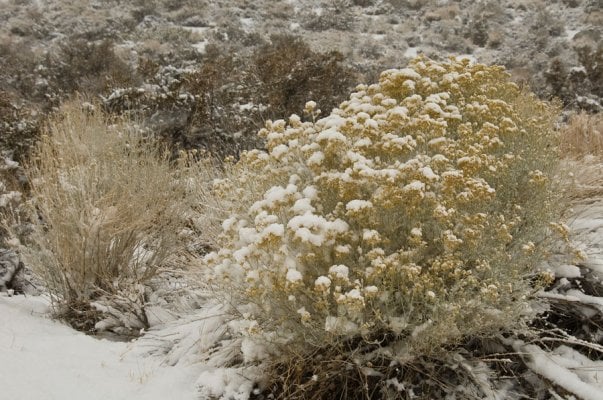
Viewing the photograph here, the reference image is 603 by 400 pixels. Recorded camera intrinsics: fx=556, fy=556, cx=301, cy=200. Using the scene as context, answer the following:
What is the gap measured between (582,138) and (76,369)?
5.31 m

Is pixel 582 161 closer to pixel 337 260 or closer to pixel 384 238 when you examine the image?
pixel 384 238

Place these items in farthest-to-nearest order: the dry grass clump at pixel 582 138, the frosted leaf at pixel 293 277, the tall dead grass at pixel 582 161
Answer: the dry grass clump at pixel 582 138 < the tall dead grass at pixel 582 161 < the frosted leaf at pixel 293 277

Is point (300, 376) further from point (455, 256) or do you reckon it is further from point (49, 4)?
point (49, 4)

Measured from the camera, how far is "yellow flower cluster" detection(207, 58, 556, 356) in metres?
2.36

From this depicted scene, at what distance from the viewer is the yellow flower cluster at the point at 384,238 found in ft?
7.73

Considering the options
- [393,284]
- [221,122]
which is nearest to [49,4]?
[221,122]

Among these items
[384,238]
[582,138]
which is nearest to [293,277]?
[384,238]

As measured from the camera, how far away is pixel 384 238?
2.53 m

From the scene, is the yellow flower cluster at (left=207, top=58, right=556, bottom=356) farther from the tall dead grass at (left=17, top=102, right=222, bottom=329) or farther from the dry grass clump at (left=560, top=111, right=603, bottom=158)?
the dry grass clump at (left=560, top=111, right=603, bottom=158)

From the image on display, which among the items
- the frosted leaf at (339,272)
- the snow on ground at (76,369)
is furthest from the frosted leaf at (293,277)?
the snow on ground at (76,369)

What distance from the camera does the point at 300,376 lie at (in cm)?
260

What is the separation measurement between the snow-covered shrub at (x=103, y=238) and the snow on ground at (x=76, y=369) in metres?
0.35

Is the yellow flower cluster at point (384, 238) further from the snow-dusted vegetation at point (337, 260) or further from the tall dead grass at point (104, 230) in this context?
the tall dead grass at point (104, 230)

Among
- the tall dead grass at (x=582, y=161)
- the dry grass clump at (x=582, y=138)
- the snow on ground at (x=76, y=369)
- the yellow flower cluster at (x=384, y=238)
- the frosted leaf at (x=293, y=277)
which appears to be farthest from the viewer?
the dry grass clump at (x=582, y=138)
